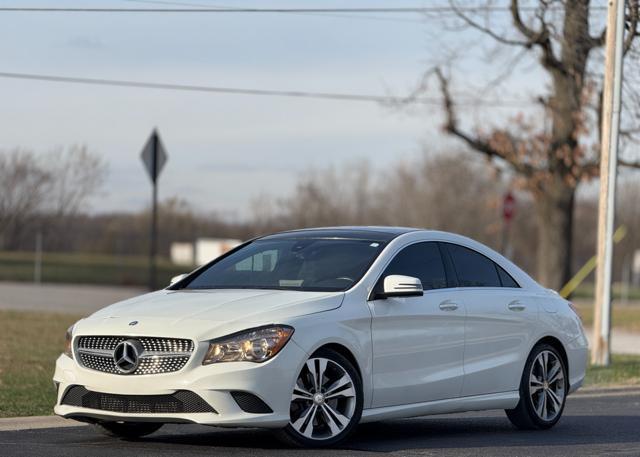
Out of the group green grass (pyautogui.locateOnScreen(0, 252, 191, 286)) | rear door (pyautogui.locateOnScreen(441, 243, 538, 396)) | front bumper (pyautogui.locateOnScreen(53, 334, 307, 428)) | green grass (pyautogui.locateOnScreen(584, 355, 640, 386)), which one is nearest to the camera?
front bumper (pyautogui.locateOnScreen(53, 334, 307, 428))

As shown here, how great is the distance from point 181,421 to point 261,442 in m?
1.11

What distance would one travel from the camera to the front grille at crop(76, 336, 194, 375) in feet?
27.6

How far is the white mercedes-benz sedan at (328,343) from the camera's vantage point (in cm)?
840

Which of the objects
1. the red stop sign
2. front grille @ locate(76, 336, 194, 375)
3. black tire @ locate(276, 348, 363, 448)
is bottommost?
black tire @ locate(276, 348, 363, 448)

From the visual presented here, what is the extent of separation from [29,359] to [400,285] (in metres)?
7.66

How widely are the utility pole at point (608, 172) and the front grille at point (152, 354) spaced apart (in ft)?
37.8

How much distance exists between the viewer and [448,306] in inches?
395

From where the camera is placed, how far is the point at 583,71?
26391 millimetres

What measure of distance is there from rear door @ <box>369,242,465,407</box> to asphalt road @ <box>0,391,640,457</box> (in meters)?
0.41

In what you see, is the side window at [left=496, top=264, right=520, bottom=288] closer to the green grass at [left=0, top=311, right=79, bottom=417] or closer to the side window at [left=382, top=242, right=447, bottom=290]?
the side window at [left=382, top=242, right=447, bottom=290]

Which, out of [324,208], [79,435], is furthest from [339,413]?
[324,208]

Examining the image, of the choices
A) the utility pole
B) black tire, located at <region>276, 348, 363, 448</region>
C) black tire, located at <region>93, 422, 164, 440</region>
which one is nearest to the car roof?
black tire, located at <region>276, 348, 363, 448</region>

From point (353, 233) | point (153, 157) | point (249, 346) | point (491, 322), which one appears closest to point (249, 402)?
point (249, 346)

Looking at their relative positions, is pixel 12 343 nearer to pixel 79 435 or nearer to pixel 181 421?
pixel 79 435
